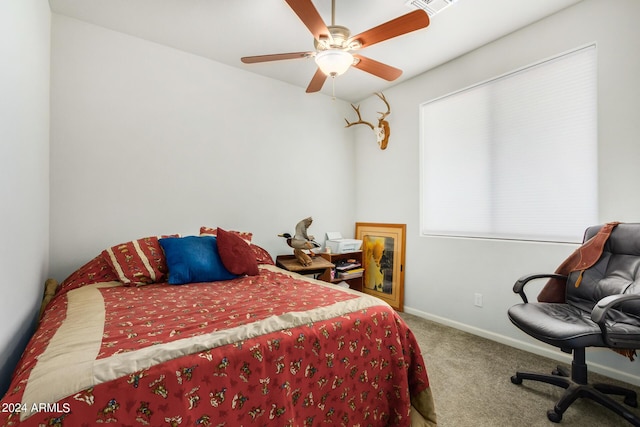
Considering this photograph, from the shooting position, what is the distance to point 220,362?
1029 millimetres

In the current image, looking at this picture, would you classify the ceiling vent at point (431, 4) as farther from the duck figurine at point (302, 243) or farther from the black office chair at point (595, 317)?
the duck figurine at point (302, 243)

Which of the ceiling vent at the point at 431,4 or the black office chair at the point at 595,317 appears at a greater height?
the ceiling vent at the point at 431,4

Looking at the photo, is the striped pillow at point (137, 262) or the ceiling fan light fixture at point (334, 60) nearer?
the ceiling fan light fixture at point (334, 60)

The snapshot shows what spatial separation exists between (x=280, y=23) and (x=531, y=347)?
3312mm

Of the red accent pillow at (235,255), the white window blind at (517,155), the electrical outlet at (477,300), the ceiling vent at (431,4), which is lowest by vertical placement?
the electrical outlet at (477,300)

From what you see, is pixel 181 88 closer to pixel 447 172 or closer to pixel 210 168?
pixel 210 168

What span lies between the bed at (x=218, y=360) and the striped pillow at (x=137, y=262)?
0.26 ft

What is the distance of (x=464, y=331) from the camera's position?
2.85m

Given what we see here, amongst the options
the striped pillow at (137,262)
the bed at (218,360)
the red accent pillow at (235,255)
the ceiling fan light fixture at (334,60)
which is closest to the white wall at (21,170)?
the bed at (218,360)

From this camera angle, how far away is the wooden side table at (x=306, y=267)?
9.93 feet

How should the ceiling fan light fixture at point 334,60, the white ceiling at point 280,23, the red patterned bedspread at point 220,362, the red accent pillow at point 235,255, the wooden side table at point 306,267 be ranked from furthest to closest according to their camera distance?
the wooden side table at point 306,267, the red accent pillow at point 235,255, the white ceiling at point 280,23, the ceiling fan light fixture at point 334,60, the red patterned bedspread at point 220,362

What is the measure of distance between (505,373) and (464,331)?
76 centimetres

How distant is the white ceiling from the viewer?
2.18m

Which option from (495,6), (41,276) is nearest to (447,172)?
(495,6)
